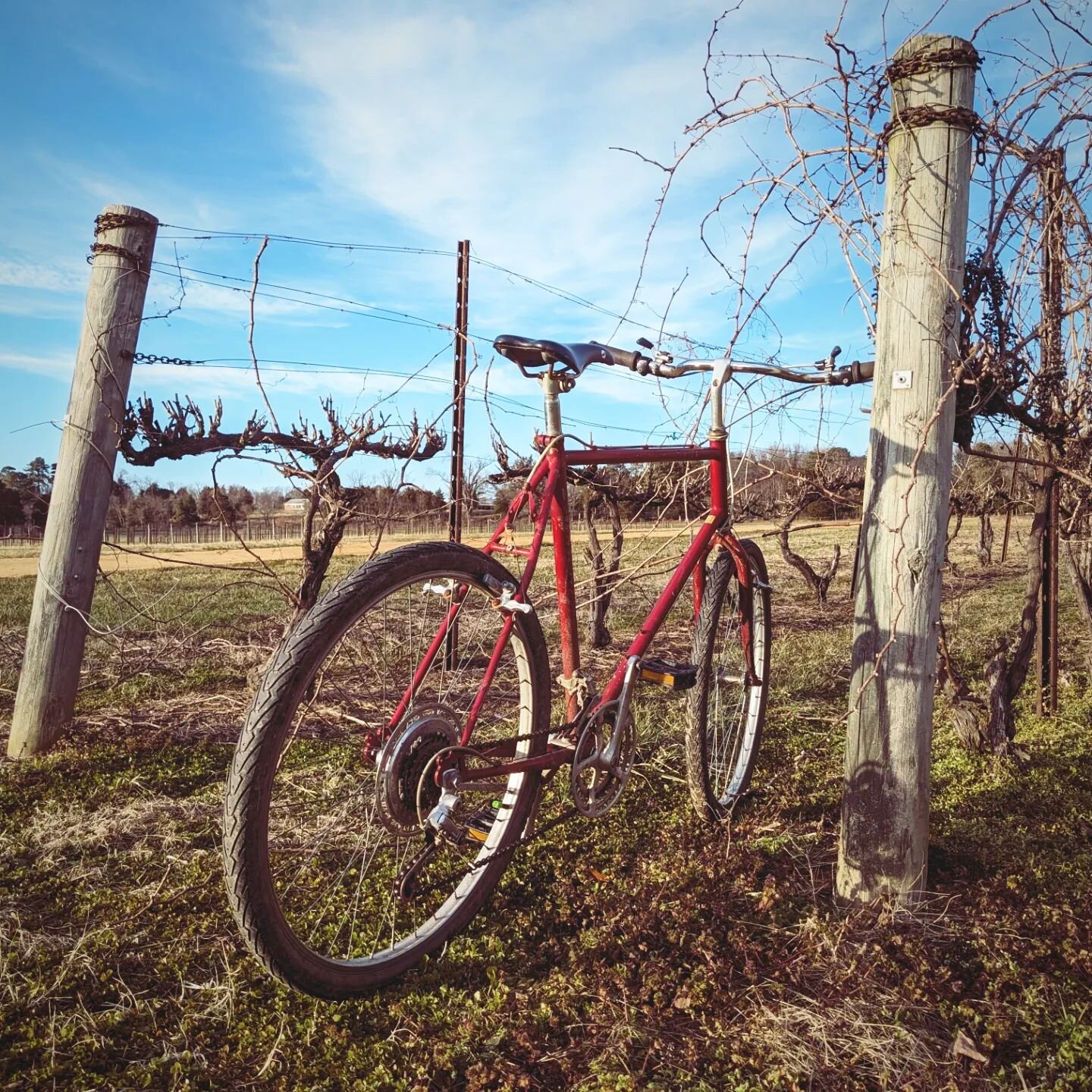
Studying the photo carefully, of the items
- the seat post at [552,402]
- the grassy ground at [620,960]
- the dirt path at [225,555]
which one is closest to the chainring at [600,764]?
the grassy ground at [620,960]

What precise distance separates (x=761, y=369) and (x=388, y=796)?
193 cm

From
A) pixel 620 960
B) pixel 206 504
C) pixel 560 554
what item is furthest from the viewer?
pixel 206 504

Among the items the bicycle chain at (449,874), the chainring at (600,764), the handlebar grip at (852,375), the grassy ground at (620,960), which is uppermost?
the handlebar grip at (852,375)

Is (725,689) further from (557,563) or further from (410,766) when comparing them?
(410,766)

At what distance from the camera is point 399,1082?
1.64 meters

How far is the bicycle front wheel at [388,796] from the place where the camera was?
1.66 meters

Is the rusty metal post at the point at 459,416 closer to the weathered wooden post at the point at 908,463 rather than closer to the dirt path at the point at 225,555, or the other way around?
the weathered wooden post at the point at 908,463

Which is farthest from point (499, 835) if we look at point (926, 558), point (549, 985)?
point (926, 558)

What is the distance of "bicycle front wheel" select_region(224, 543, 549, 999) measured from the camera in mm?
1656

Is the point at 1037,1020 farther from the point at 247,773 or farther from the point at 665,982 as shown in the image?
the point at 247,773

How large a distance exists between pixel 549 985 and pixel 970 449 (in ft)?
7.70

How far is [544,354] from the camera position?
90.3 inches

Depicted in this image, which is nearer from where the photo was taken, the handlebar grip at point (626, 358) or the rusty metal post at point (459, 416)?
the handlebar grip at point (626, 358)

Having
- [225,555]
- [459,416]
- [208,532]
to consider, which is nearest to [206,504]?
[208,532]
